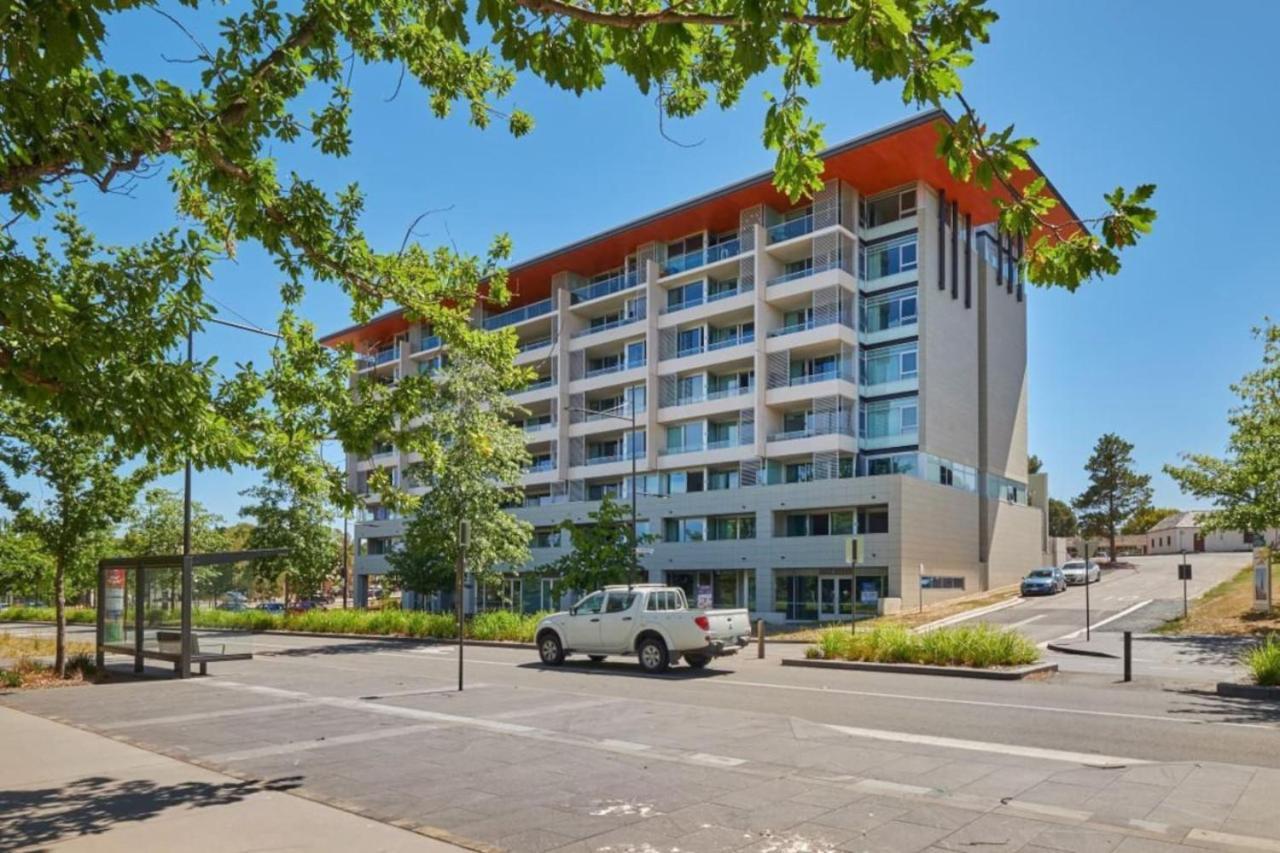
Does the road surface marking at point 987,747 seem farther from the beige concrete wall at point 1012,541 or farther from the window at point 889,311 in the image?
the beige concrete wall at point 1012,541

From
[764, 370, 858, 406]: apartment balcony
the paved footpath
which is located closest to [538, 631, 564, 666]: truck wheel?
the paved footpath

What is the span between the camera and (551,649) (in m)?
21.0

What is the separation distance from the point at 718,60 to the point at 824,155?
1513 inches

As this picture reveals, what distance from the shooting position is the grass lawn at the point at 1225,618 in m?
29.0

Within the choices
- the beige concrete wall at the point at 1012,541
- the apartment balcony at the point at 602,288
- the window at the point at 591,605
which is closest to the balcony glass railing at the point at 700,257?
the apartment balcony at the point at 602,288

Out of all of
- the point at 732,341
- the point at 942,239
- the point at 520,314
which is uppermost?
the point at 942,239

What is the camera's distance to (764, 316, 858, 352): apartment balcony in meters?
44.8

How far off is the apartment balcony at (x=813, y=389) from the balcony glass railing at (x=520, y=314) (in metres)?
19.7

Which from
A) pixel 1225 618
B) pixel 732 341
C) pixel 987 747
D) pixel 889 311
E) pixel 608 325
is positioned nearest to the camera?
pixel 987 747

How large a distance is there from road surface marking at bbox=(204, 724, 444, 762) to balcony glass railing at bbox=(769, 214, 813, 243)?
40.1 m

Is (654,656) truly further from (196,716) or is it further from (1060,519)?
(1060,519)

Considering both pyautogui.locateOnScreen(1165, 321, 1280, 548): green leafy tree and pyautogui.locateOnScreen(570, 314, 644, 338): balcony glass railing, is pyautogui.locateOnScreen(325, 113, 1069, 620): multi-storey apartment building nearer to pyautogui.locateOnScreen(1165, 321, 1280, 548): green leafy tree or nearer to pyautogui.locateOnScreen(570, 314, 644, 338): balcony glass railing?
pyautogui.locateOnScreen(570, 314, 644, 338): balcony glass railing

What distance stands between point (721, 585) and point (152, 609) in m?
32.7

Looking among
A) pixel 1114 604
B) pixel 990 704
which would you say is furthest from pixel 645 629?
pixel 1114 604
